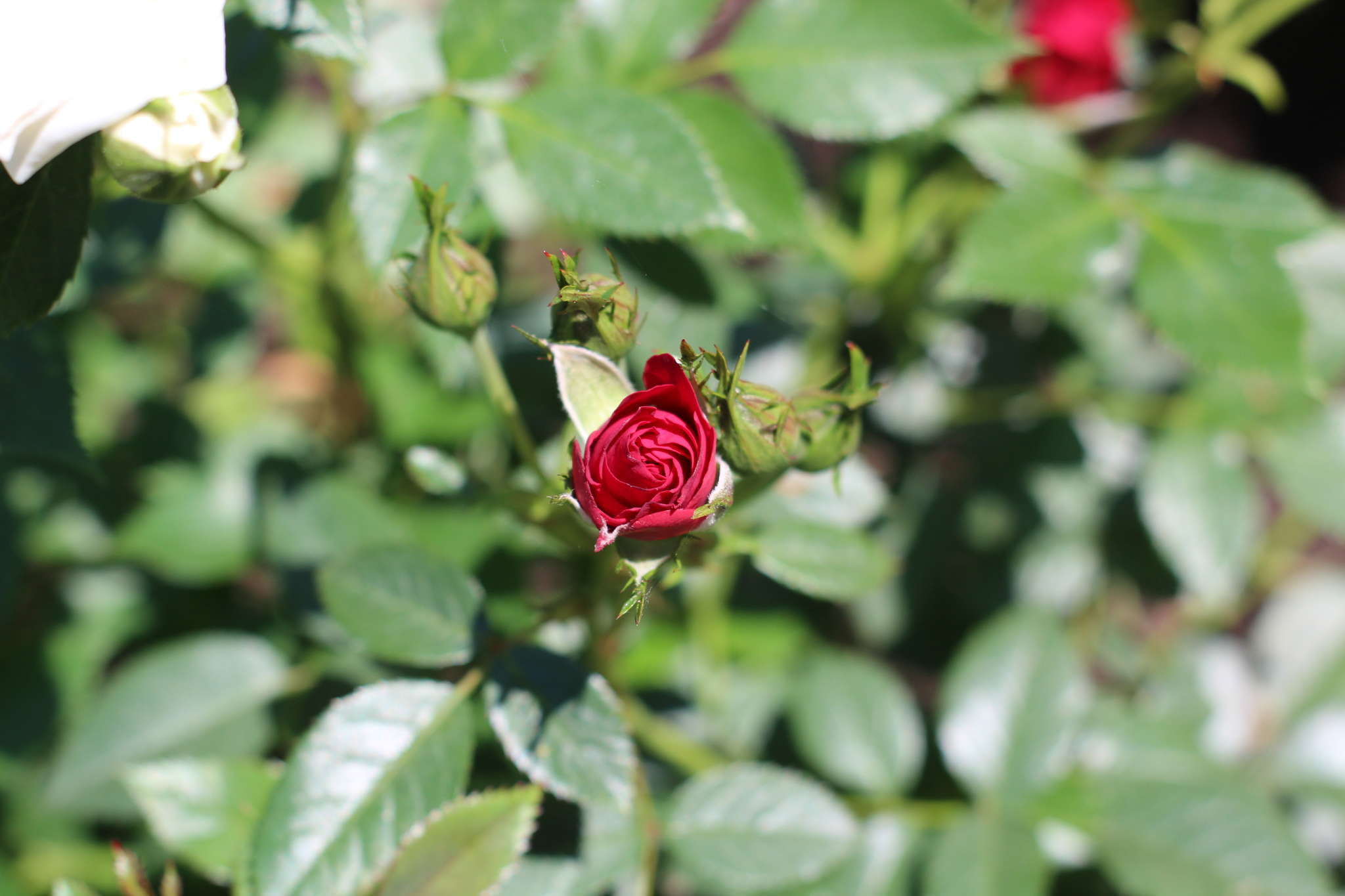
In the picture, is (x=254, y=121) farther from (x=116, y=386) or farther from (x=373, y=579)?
(x=116, y=386)

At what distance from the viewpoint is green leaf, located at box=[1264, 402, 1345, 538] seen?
1412mm

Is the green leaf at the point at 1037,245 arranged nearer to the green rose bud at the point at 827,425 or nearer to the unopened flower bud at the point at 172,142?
the green rose bud at the point at 827,425

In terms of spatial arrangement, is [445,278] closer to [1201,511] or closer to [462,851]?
[462,851]

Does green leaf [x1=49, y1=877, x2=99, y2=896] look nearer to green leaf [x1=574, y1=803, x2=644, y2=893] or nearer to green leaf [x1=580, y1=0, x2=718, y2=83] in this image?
green leaf [x1=574, y1=803, x2=644, y2=893]

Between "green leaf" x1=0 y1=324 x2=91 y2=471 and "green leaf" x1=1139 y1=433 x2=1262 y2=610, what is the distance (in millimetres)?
1335

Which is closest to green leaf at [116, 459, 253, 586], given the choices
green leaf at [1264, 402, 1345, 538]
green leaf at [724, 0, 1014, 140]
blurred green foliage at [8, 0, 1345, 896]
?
blurred green foliage at [8, 0, 1345, 896]

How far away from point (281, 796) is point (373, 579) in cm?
19

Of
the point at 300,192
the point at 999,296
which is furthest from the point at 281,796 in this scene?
the point at 300,192

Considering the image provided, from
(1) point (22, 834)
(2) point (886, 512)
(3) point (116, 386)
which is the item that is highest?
(2) point (886, 512)

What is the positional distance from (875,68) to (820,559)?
1.83 feet

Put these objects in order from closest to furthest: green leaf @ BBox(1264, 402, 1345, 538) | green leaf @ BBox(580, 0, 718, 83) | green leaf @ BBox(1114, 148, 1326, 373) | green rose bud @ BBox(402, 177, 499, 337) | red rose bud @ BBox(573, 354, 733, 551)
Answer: red rose bud @ BBox(573, 354, 733, 551) → green rose bud @ BBox(402, 177, 499, 337) → green leaf @ BBox(1114, 148, 1326, 373) → green leaf @ BBox(580, 0, 718, 83) → green leaf @ BBox(1264, 402, 1345, 538)

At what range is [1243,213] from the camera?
1107 mm

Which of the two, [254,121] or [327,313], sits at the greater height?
[254,121]

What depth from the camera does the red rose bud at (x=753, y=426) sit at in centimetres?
58
